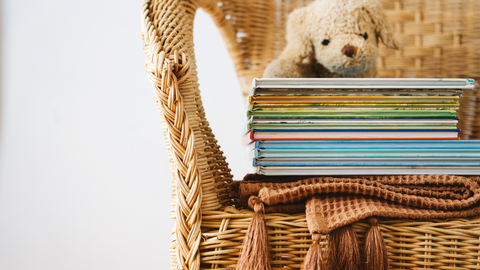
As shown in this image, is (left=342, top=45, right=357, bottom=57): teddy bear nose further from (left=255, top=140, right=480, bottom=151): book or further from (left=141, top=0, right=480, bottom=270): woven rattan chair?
(left=141, top=0, right=480, bottom=270): woven rattan chair

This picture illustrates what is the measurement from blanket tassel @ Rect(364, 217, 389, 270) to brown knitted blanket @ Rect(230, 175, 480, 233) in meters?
0.03

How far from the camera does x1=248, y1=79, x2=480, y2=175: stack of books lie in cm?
58

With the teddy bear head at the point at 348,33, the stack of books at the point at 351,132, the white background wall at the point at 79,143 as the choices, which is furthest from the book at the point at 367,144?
the white background wall at the point at 79,143

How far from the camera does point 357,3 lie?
78 cm

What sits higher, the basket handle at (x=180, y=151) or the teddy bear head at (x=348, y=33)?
A: the teddy bear head at (x=348, y=33)

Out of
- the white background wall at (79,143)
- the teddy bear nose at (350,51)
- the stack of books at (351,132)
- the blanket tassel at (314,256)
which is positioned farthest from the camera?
the white background wall at (79,143)

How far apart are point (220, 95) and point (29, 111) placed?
70 centimetres

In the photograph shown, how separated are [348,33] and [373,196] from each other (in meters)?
0.41

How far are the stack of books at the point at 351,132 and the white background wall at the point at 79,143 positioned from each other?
29.9 inches

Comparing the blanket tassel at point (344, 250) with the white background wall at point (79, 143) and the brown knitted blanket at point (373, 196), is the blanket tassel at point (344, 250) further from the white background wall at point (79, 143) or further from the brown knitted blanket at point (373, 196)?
the white background wall at point (79, 143)

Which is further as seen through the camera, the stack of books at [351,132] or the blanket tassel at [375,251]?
the stack of books at [351,132]

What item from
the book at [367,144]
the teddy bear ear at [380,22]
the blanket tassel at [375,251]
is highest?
the teddy bear ear at [380,22]

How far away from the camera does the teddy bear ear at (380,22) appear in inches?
31.2

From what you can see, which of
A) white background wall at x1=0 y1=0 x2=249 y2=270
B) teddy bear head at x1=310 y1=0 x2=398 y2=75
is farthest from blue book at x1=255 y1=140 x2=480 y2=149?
white background wall at x1=0 y1=0 x2=249 y2=270
